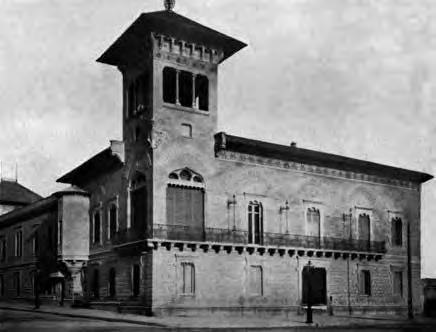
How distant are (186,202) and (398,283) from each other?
17133 millimetres

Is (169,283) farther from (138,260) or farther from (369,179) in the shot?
(369,179)

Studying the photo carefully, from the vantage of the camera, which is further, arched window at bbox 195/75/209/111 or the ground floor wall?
arched window at bbox 195/75/209/111

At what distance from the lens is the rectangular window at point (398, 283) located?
141 feet

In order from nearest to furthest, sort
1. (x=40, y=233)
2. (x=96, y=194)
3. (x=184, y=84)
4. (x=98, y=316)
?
(x=98, y=316) → (x=184, y=84) → (x=96, y=194) → (x=40, y=233)

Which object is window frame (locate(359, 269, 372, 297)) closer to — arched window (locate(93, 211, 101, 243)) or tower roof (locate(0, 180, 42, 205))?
arched window (locate(93, 211, 101, 243))

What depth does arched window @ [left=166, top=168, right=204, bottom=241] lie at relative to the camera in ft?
112

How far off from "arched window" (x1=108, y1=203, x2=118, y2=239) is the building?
0.42ft

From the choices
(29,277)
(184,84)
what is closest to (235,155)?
(184,84)

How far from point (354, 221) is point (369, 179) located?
3.27 meters

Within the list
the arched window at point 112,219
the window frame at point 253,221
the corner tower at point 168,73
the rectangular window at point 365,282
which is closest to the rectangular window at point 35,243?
the arched window at point 112,219

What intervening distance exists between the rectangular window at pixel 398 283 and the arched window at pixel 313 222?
726 centimetres

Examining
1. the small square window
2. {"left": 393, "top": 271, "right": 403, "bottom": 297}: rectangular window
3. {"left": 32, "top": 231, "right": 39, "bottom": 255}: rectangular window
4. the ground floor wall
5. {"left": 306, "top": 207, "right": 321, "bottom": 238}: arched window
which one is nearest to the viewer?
the ground floor wall

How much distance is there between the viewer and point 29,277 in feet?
170

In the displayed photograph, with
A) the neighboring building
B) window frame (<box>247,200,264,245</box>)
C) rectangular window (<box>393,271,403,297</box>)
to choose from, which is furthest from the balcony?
the neighboring building
